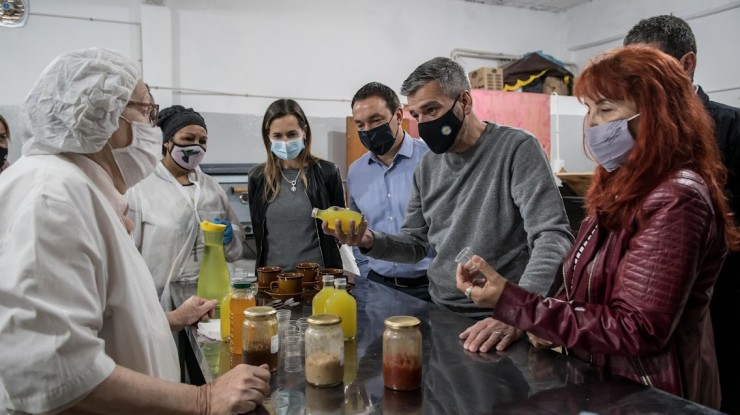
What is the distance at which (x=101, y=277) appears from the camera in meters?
1.05

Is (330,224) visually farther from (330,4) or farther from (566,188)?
(330,4)

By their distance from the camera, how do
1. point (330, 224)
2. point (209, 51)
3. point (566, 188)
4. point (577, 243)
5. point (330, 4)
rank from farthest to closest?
1. point (330, 4)
2. point (209, 51)
3. point (566, 188)
4. point (330, 224)
5. point (577, 243)

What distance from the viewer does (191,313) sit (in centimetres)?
168

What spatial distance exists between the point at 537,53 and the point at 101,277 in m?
5.81

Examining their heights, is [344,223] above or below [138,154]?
below

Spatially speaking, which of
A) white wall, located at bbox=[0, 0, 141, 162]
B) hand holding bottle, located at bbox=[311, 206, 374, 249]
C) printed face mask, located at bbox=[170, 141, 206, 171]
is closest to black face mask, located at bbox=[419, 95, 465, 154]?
hand holding bottle, located at bbox=[311, 206, 374, 249]

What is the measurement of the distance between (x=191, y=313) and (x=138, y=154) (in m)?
0.60

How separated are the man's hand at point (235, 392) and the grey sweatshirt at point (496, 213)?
2.87ft

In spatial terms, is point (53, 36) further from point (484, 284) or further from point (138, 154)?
point (484, 284)

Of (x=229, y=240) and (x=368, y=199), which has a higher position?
(x=368, y=199)

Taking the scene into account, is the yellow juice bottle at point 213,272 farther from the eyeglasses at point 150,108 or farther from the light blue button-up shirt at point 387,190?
the light blue button-up shirt at point 387,190

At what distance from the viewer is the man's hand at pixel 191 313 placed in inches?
65.4

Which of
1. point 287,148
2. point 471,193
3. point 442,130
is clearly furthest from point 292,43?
point 471,193

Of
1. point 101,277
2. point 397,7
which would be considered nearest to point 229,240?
point 101,277
